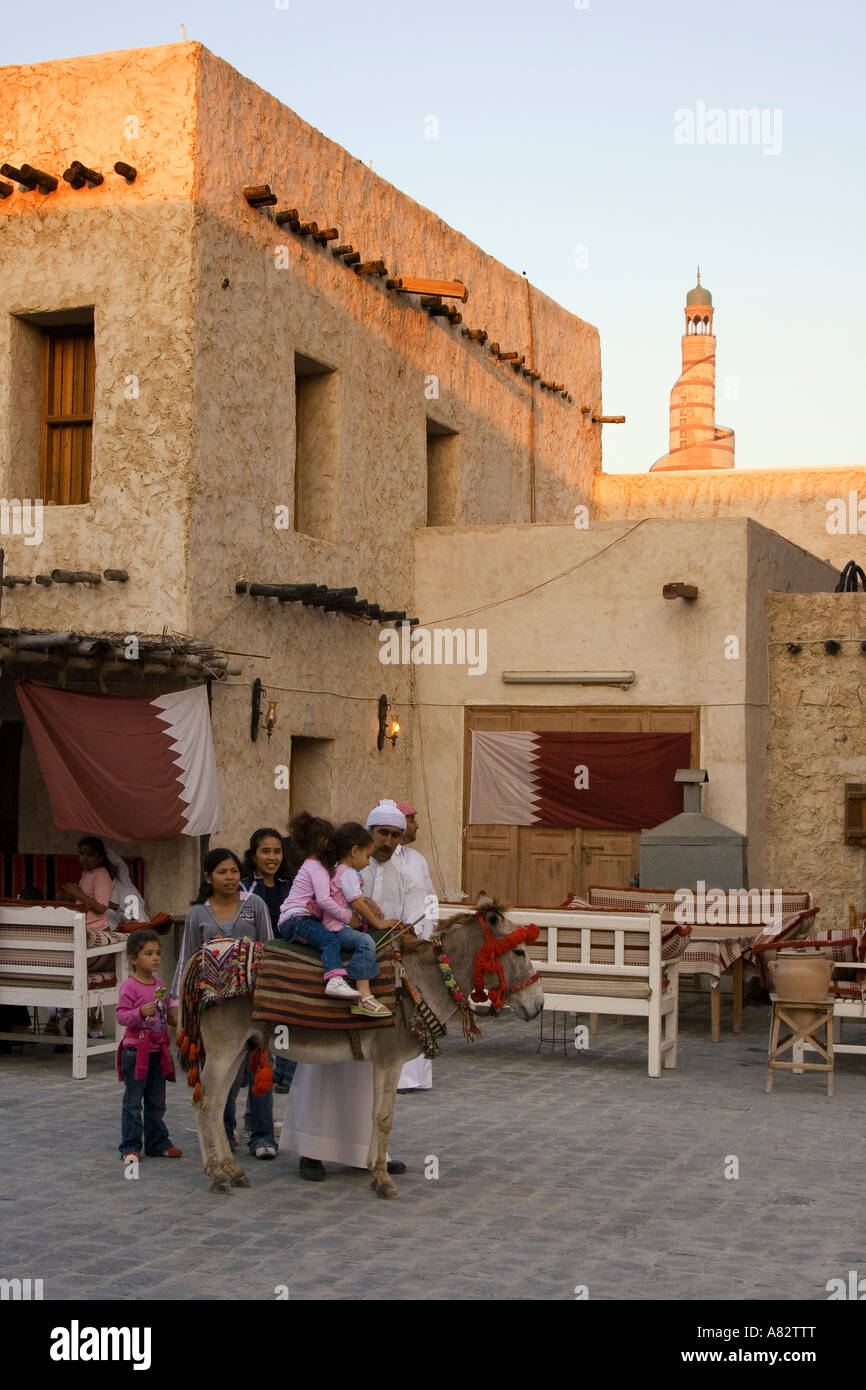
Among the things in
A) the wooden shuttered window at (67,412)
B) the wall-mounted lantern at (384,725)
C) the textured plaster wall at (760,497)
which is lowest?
the wall-mounted lantern at (384,725)

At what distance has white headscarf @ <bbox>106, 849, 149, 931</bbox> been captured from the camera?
11617 mm

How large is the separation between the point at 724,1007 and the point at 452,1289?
929 centimetres

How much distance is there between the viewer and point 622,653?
1670cm

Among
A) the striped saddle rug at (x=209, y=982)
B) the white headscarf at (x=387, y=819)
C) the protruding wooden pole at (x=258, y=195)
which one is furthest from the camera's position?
the protruding wooden pole at (x=258, y=195)

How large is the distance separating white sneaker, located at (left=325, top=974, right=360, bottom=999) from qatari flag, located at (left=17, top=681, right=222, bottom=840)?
170 inches

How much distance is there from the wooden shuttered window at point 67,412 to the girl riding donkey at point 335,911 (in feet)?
23.6

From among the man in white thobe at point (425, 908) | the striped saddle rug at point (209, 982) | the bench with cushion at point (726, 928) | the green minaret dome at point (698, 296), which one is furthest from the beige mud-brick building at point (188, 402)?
the green minaret dome at point (698, 296)

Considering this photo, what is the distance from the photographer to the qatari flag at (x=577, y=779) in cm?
1631

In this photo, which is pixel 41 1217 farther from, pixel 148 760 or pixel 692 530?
pixel 692 530

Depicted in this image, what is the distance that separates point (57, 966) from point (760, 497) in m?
16.2

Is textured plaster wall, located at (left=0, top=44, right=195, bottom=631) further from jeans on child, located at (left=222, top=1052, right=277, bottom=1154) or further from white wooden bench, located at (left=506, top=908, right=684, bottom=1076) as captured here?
jeans on child, located at (left=222, top=1052, right=277, bottom=1154)

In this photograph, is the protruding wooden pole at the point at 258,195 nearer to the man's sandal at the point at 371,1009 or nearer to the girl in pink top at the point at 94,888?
the girl in pink top at the point at 94,888

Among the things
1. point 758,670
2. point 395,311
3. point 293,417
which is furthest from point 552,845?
point 395,311

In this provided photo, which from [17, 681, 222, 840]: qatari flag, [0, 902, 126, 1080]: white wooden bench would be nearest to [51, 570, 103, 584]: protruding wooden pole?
[17, 681, 222, 840]: qatari flag
